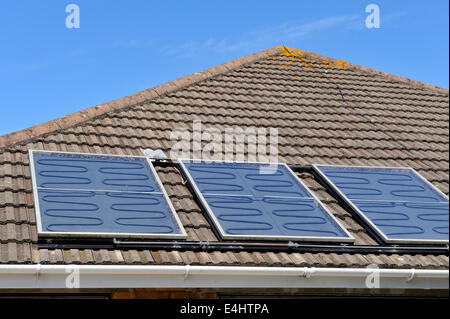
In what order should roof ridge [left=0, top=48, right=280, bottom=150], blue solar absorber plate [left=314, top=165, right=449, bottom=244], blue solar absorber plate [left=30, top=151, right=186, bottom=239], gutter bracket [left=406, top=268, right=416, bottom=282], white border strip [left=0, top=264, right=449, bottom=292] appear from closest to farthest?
white border strip [left=0, top=264, right=449, bottom=292] → blue solar absorber plate [left=30, top=151, right=186, bottom=239] → gutter bracket [left=406, top=268, right=416, bottom=282] → blue solar absorber plate [left=314, top=165, right=449, bottom=244] → roof ridge [left=0, top=48, right=280, bottom=150]

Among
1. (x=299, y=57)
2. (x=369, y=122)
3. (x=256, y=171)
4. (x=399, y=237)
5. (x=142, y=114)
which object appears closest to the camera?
(x=399, y=237)

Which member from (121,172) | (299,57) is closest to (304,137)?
(121,172)

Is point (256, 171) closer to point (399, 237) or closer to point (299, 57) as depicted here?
point (399, 237)

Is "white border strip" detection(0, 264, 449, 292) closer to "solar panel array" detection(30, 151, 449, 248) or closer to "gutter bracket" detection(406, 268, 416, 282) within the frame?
"gutter bracket" detection(406, 268, 416, 282)

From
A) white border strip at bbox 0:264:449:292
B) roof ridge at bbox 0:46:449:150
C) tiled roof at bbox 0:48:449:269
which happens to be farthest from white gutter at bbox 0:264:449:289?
roof ridge at bbox 0:46:449:150

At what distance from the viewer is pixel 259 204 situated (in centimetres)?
628

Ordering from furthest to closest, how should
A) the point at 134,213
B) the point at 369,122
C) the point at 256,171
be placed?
the point at 369,122 → the point at 256,171 → the point at 134,213

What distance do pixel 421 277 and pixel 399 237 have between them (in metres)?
0.51

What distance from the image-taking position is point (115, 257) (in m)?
5.18

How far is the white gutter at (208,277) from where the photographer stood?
Answer: 4.86 m

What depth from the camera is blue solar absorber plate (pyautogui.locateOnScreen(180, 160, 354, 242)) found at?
232 inches

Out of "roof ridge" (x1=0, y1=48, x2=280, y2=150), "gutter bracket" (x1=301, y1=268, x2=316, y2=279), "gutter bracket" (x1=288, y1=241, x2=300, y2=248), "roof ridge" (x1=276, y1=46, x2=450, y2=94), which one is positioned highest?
"roof ridge" (x1=276, y1=46, x2=450, y2=94)

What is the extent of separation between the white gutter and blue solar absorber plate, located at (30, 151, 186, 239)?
0.43 meters

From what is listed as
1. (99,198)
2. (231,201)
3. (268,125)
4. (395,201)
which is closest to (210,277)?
(231,201)
